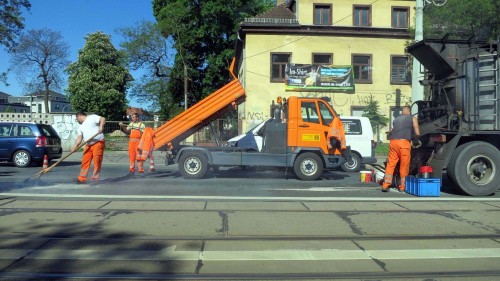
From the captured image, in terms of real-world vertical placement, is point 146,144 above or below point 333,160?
above

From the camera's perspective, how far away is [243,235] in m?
6.12

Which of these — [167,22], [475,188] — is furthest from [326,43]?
[475,188]

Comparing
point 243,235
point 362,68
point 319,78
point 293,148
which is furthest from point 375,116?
point 243,235

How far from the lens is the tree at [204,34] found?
118ft

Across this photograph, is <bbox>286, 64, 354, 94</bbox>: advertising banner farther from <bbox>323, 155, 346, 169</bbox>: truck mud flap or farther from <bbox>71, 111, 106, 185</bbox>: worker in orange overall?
<bbox>71, 111, 106, 185</bbox>: worker in orange overall

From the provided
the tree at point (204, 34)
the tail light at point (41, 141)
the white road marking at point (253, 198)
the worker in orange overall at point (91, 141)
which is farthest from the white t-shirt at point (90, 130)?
the tree at point (204, 34)

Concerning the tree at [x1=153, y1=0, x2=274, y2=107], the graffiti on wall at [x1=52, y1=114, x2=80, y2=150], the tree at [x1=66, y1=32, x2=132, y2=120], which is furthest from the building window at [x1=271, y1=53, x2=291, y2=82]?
the tree at [x1=66, y1=32, x2=132, y2=120]

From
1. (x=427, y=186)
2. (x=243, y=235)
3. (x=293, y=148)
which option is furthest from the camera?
(x=293, y=148)

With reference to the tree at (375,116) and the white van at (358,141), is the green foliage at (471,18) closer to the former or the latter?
the white van at (358,141)

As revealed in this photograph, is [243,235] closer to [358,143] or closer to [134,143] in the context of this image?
[134,143]

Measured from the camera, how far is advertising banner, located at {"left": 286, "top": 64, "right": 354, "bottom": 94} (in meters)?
28.1

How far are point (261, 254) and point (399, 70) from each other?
1017 inches

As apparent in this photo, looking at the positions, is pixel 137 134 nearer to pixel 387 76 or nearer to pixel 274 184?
pixel 274 184

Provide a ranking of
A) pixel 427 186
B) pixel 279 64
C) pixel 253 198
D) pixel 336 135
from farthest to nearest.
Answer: pixel 279 64
pixel 336 135
pixel 427 186
pixel 253 198
